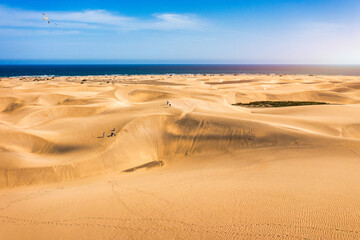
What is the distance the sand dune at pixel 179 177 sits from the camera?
5777 mm

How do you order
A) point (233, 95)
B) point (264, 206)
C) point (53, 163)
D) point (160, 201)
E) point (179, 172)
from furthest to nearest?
point (233, 95)
point (53, 163)
point (179, 172)
point (160, 201)
point (264, 206)

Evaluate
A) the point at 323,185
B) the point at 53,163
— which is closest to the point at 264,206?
the point at 323,185

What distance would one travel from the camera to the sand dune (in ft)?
19.0

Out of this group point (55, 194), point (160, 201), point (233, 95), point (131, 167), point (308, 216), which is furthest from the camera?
point (233, 95)

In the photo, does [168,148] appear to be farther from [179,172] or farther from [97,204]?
[97,204]

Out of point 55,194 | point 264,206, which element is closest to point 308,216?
point 264,206

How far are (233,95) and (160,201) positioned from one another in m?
29.9

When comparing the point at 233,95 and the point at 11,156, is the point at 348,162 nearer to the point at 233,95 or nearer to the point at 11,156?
the point at 11,156

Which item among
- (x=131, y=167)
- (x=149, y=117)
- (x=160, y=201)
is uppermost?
(x=149, y=117)

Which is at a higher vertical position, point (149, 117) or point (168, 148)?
point (149, 117)

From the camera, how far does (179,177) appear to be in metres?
9.37

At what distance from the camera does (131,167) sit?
11.8 metres

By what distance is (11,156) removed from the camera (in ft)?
35.8

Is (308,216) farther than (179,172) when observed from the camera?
No
